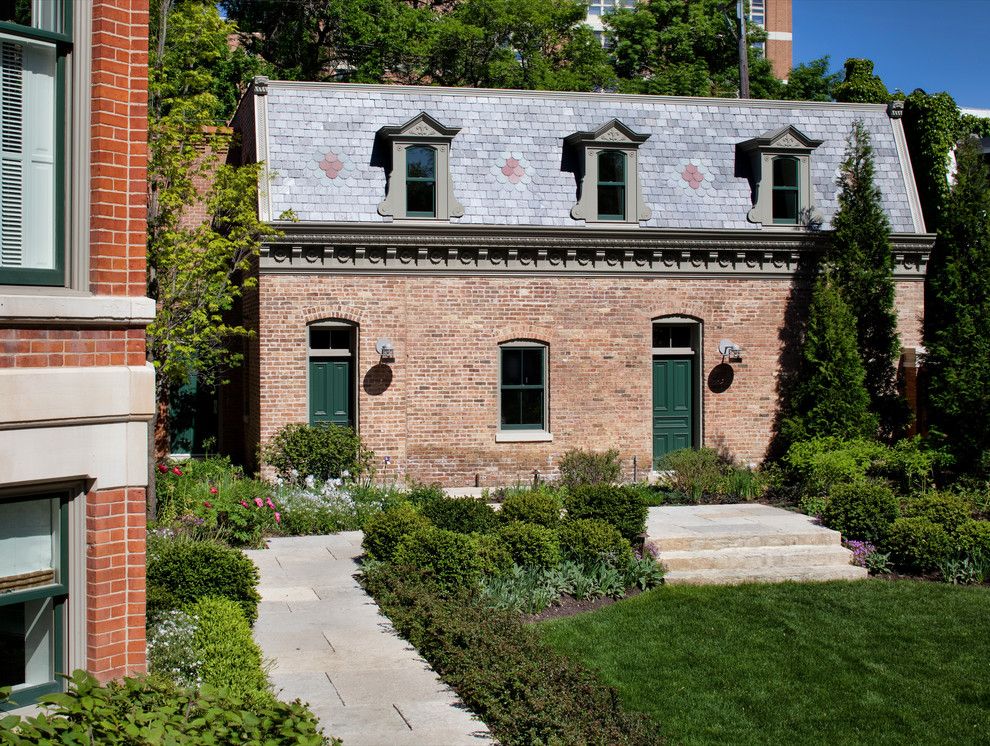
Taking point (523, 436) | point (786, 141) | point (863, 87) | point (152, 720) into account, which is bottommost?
point (152, 720)

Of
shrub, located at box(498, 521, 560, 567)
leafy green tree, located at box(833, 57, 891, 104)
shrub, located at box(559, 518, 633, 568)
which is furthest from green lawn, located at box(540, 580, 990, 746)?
leafy green tree, located at box(833, 57, 891, 104)

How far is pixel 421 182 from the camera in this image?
2023cm

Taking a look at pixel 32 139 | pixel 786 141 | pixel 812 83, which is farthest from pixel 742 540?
pixel 812 83

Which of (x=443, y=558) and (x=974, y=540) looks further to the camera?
(x=974, y=540)

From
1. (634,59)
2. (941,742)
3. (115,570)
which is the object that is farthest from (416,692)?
(634,59)

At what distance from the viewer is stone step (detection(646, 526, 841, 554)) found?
14609 millimetres

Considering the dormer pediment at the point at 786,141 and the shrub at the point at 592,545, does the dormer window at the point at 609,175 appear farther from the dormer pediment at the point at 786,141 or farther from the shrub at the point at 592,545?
the shrub at the point at 592,545

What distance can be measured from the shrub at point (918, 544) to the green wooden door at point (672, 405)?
281 inches

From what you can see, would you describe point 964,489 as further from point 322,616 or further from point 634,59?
point 634,59

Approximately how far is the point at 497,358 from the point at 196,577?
430 inches

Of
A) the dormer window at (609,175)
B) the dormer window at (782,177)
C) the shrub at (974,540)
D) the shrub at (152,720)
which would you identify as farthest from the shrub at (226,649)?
the dormer window at (782,177)

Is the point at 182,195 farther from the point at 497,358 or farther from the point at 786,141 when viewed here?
the point at 786,141

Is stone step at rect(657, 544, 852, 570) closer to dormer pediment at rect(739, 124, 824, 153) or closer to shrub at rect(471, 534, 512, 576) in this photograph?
shrub at rect(471, 534, 512, 576)

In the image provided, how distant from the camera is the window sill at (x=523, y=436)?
2062 cm
